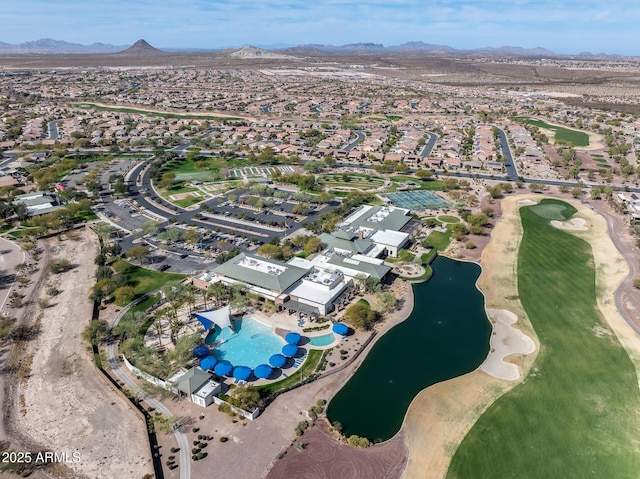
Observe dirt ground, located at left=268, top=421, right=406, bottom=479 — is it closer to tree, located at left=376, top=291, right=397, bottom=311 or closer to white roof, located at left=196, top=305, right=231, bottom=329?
white roof, located at left=196, top=305, right=231, bottom=329

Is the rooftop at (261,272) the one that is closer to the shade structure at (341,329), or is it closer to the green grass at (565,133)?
the shade structure at (341,329)

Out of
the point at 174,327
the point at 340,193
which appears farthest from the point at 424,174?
the point at 174,327

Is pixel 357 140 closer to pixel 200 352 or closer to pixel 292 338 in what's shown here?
pixel 292 338

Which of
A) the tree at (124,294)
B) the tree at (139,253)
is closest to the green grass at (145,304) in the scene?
the tree at (124,294)

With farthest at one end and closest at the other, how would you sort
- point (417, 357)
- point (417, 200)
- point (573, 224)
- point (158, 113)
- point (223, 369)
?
point (158, 113), point (417, 200), point (573, 224), point (417, 357), point (223, 369)

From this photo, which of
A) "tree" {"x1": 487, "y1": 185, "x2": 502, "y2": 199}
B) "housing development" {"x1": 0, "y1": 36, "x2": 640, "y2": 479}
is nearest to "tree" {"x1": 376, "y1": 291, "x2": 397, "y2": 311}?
"housing development" {"x1": 0, "y1": 36, "x2": 640, "y2": 479}
